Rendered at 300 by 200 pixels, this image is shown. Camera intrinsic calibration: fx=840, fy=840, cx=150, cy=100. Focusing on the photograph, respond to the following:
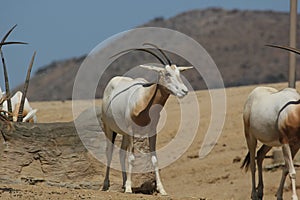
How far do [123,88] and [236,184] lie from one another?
425 cm

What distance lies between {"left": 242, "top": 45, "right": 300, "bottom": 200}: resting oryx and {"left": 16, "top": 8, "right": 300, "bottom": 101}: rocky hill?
46.9 m

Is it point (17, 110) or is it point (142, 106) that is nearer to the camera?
point (142, 106)

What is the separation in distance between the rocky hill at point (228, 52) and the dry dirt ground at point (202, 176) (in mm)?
36791

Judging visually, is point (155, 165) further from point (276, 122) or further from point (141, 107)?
point (276, 122)

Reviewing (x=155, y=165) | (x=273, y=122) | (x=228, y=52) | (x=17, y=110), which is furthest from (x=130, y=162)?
(x=228, y=52)

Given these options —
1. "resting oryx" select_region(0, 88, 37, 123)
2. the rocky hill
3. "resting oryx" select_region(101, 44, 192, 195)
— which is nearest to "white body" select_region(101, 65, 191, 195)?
"resting oryx" select_region(101, 44, 192, 195)

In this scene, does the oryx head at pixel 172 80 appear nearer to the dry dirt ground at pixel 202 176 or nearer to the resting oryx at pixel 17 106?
the dry dirt ground at pixel 202 176

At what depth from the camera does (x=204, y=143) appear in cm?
1911

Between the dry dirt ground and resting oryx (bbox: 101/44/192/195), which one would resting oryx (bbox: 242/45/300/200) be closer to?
resting oryx (bbox: 101/44/192/195)

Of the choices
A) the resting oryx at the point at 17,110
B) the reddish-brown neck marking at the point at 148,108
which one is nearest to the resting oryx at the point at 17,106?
the resting oryx at the point at 17,110

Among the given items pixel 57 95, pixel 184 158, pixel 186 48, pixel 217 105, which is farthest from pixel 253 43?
pixel 184 158

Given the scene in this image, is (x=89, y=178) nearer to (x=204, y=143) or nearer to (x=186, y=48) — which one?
(x=204, y=143)

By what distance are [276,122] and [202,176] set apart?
19.7 ft

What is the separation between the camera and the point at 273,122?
978 cm
